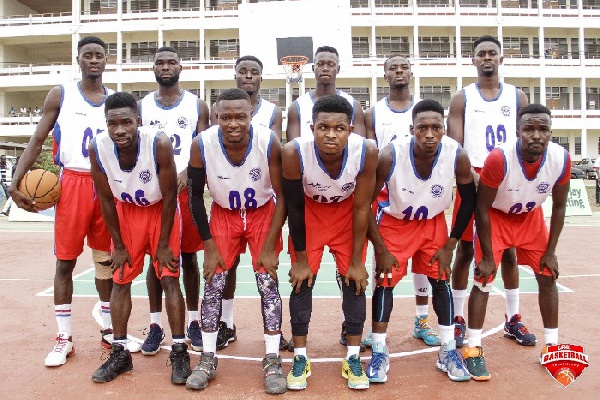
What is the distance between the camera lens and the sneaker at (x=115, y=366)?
145 inches

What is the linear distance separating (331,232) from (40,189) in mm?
2287

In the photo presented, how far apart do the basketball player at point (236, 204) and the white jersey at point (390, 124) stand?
1.29 meters

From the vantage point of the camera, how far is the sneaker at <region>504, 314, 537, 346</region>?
4396mm

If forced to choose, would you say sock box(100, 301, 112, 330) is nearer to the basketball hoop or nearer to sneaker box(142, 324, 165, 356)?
sneaker box(142, 324, 165, 356)

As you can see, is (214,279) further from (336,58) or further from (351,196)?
(336,58)

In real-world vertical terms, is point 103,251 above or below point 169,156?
below

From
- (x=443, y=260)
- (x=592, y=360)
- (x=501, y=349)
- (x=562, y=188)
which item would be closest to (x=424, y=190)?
(x=443, y=260)

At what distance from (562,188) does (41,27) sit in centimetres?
3491

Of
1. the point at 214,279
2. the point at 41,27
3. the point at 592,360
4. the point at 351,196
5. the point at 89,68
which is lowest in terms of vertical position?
the point at 592,360

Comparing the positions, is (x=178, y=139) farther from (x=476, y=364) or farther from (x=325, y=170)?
(x=476, y=364)

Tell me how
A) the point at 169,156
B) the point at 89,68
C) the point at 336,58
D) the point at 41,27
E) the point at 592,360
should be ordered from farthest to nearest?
the point at 41,27, the point at 336,58, the point at 89,68, the point at 592,360, the point at 169,156

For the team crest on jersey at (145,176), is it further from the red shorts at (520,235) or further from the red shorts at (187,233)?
the red shorts at (520,235)

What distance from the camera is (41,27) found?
32031mm

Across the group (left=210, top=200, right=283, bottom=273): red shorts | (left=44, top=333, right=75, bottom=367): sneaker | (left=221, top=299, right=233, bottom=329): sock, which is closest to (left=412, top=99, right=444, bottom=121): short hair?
(left=210, top=200, right=283, bottom=273): red shorts
